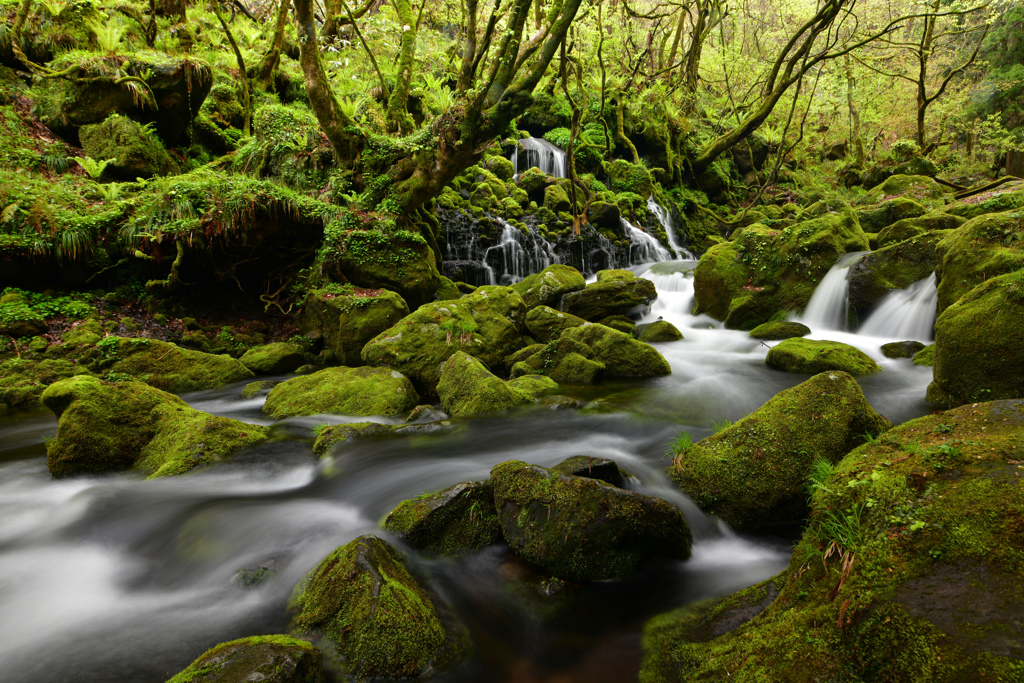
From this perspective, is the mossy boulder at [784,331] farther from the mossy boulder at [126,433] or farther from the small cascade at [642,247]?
the mossy boulder at [126,433]

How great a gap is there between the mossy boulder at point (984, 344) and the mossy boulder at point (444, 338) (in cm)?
578

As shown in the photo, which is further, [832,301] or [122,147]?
[122,147]

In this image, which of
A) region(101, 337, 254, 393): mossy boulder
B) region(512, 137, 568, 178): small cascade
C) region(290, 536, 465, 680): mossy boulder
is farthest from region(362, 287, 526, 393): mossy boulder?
region(512, 137, 568, 178): small cascade

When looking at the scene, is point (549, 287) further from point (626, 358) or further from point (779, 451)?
point (779, 451)

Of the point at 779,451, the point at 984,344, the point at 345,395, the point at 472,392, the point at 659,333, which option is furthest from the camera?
the point at 659,333

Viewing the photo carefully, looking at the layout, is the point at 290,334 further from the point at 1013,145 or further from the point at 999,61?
the point at 999,61

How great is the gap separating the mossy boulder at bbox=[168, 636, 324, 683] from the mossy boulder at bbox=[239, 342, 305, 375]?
285 inches

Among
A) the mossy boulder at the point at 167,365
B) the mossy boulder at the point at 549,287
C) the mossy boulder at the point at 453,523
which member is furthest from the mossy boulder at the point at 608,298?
the mossy boulder at the point at 453,523

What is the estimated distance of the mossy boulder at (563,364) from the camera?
742 centimetres

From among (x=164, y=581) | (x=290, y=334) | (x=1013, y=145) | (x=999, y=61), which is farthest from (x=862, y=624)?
(x=999, y=61)

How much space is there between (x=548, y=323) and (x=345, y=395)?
156 inches

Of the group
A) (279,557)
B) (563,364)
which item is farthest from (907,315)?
(279,557)

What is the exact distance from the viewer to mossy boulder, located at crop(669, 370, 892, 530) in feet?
10.8

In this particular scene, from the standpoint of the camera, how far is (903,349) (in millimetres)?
7484
